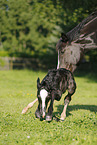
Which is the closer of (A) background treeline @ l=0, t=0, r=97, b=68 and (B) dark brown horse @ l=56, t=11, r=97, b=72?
(B) dark brown horse @ l=56, t=11, r=97, b=72

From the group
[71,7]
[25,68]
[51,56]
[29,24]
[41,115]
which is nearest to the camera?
[41,115]

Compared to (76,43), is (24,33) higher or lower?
higher

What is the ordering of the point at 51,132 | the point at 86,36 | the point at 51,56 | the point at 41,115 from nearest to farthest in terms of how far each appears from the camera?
1. the point at 51,132
2. the point at 41,115
3. the point at 86,36
4. the point at 51,56

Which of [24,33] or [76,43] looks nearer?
[76,43]

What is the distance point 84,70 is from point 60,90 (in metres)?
24.9

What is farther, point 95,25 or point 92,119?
point 95,25

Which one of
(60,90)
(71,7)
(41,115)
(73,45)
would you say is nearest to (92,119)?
(60,90)

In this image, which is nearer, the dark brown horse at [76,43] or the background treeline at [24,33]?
the dark brown horse at [76,43]

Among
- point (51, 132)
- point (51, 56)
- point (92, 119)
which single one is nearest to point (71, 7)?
point (51, 56)

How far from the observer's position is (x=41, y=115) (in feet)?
18.2

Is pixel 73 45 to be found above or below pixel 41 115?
above

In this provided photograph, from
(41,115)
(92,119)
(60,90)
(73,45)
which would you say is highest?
(73,45)

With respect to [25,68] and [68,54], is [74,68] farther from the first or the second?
[25,68]

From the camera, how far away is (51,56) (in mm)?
30078
